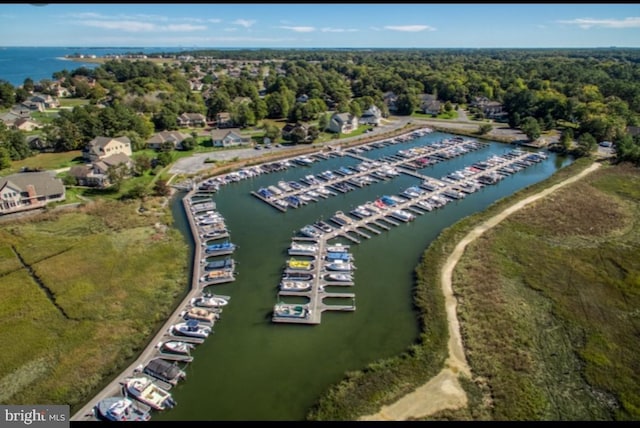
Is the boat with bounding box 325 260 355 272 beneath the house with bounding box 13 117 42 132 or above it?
beneath

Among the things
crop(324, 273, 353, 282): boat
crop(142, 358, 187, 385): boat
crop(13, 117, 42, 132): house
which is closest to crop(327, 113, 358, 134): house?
crop(324, 273, 353, 282): boat

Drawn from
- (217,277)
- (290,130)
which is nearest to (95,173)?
(217,277)

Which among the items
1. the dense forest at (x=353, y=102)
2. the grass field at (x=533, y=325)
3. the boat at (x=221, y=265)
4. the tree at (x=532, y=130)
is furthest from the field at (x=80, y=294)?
the tree at (x=532, y=130)

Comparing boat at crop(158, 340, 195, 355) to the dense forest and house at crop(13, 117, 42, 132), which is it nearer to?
the dense forest

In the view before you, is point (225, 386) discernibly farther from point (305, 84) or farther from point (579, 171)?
point (305, 84)

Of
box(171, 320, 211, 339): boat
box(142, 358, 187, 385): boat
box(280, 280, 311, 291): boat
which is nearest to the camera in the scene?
box(142, 358, 187, 385): boat
